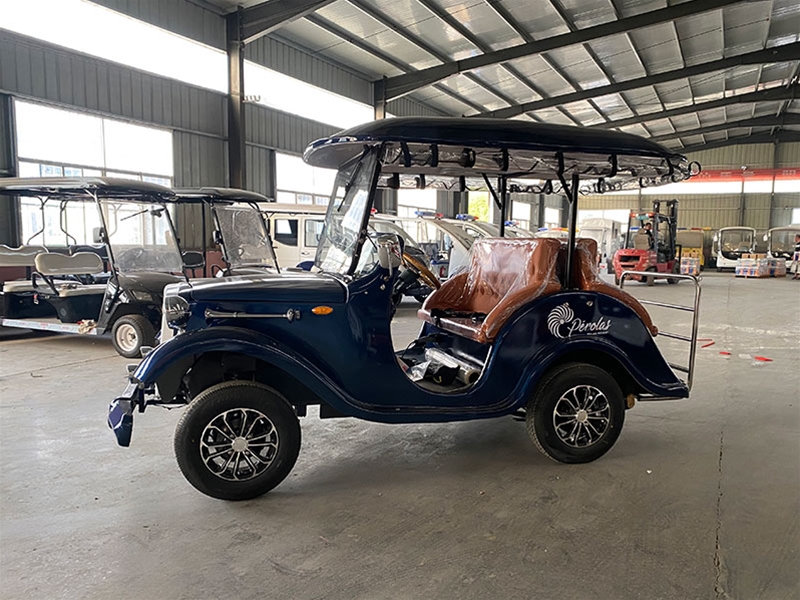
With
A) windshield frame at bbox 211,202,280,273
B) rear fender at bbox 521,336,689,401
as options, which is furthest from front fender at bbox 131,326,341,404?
windshield frame at bbox 211,202,280,273

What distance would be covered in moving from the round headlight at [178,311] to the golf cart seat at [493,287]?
1730mm

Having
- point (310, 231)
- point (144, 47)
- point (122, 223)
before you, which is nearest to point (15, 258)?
point (122, 223)

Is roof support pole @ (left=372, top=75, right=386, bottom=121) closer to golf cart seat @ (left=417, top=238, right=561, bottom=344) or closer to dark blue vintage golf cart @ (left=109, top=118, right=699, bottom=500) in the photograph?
golf cart seat @ (left=417, top=238, right=561, bottom=344)

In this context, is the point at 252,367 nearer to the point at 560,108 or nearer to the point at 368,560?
the point at 368,560

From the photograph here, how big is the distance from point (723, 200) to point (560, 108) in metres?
13.9

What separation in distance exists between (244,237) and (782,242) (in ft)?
84.2

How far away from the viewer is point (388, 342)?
328 cm

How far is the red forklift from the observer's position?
1728cm

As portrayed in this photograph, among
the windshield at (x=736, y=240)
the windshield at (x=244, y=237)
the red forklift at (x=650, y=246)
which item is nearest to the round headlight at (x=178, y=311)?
the windshield at (x=244, y=237)

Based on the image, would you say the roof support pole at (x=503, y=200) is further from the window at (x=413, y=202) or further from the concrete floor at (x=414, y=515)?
the window at (x=413, y=202)

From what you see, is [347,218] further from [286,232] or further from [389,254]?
[286,232]

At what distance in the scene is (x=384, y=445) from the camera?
3.92 meters

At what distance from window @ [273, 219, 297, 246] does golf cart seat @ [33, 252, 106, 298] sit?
4.05m

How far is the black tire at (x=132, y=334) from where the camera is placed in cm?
636
